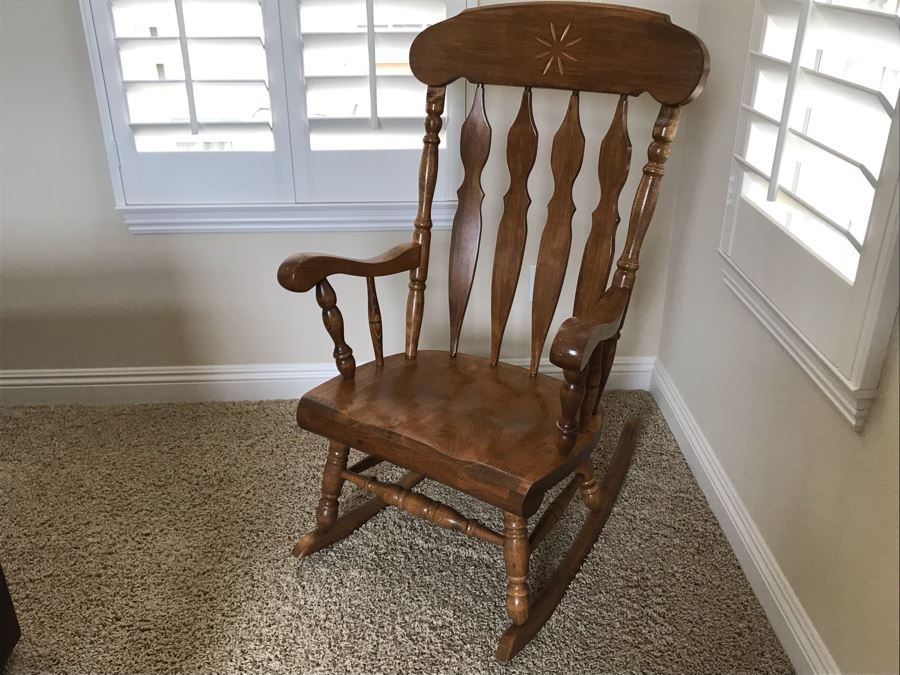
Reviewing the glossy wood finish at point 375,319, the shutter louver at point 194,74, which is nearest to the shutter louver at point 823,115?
the glossy wood finish at point 375,319

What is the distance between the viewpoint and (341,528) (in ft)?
5.34

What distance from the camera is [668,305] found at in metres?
2.12

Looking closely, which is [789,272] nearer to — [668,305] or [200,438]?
[668,305]

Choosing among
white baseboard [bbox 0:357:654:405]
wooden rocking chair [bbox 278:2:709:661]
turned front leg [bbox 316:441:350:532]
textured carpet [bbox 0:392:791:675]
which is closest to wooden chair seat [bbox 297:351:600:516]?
wooden rocking chair [bbox 278:2:709:661]

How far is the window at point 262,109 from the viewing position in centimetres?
176

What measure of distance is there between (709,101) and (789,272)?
63 cm

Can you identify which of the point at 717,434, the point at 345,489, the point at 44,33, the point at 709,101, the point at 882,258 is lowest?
the point at 345,489

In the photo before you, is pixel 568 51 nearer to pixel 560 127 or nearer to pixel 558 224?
A: pixel 560 127

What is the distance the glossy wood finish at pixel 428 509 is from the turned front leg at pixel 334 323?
23 cm

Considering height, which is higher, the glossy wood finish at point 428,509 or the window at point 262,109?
the window at point 262,109

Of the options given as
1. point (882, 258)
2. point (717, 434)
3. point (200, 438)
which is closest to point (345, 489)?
point (200, 438)

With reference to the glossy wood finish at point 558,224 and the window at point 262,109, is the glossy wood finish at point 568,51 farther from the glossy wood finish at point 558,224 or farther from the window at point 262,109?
the window at point 262,109

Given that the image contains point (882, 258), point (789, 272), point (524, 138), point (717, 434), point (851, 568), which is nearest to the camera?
point (882, 258)

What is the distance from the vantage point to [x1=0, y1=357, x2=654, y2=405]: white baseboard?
2156 millimetres
